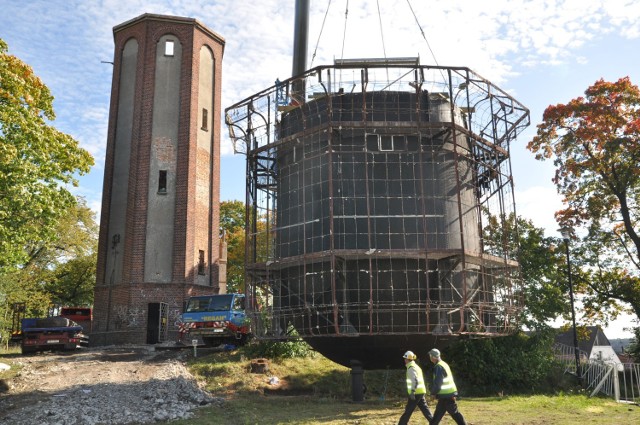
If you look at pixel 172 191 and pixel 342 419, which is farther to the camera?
pixel 172 191

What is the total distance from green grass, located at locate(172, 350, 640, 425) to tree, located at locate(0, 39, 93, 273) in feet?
25.6

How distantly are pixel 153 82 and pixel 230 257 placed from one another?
18.9 m

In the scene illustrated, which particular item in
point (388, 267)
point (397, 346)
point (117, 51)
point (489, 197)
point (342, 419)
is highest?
point (117, 51)

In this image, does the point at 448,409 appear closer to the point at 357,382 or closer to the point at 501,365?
the point at 357,382

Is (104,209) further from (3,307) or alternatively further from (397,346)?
(397,346)

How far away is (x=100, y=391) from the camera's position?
15.8 meters

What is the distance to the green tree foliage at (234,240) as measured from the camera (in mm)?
46156

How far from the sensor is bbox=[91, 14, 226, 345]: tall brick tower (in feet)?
94.2

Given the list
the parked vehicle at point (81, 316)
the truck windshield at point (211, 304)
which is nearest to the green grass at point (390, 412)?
the truck windshield at point (211, 304)

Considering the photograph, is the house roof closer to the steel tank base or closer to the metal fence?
the metal fence

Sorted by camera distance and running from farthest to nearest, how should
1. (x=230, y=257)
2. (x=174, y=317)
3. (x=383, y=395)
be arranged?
(x=230, y=257), (x=174, y=317), (x=383, y=395)

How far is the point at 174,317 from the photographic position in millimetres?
28453

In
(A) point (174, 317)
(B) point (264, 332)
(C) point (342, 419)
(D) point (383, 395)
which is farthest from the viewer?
(A) point (174, 317)

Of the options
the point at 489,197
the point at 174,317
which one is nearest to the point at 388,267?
the point at 489,197
